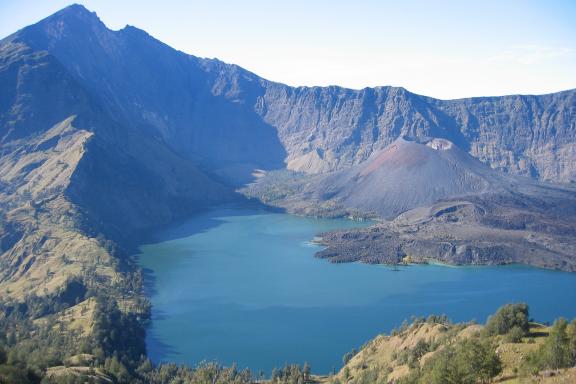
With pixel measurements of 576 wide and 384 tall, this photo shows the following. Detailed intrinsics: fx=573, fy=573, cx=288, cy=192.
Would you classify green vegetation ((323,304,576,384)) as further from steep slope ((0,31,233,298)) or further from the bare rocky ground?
the bare rocky ground

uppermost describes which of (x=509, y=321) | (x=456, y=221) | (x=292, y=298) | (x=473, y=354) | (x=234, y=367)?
(x=473, y=354)

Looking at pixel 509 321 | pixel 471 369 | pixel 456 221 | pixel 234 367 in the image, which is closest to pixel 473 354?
pixel 471 369

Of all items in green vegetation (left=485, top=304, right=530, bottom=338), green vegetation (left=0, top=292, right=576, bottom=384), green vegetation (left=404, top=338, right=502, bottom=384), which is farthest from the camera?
green vegetation (left=485, top=304, right=530, bottom=338)

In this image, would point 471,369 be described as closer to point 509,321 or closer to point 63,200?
point 509,321

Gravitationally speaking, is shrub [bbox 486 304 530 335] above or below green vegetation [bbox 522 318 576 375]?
A: below

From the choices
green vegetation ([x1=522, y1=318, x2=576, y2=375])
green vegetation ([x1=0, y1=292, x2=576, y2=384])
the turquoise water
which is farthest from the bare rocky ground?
green vegetation ([x1=522, y1=318, x2=576, y2=375])

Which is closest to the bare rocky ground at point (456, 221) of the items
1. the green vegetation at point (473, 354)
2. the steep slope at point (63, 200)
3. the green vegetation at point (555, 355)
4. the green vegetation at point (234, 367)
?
the steep slope at point (63, 200)

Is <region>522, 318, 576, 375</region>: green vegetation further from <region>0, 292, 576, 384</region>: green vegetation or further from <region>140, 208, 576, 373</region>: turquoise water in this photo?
<region>140, 208, 576, 373</region>: turquoise water

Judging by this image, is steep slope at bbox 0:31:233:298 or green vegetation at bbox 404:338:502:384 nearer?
green vegetation at bbox 404:338:502:384

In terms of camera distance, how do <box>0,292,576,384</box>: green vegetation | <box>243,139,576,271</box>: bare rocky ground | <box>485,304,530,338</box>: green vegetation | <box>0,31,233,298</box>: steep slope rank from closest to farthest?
<box>0,292,576,384</box>: green vegetation
<box>485,304,530,338</box>: green vegetation
<box>0,31,233,298</box>: steep slope
<box>243,139,576,271</box>: bare rocky ground
